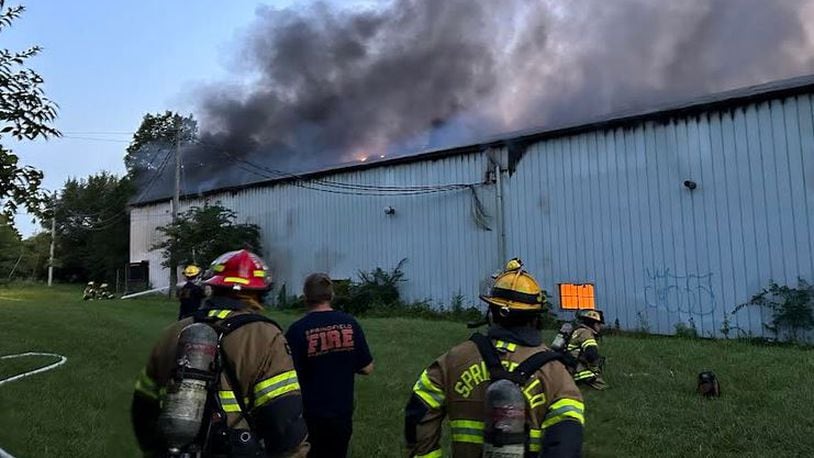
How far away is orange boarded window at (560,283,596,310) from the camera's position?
16141mm

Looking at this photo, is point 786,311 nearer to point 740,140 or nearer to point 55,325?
point 740,140

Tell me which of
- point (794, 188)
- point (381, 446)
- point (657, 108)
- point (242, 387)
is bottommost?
point (381, 446)

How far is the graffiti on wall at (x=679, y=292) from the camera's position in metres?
14.2

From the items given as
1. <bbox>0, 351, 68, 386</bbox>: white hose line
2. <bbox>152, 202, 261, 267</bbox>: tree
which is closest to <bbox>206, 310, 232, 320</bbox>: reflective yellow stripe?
<bbox>0, 351, 68, 386</bbox>: white hose line

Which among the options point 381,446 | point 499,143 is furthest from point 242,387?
point 499,143

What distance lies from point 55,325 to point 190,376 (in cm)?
1314

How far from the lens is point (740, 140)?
14.0 metres

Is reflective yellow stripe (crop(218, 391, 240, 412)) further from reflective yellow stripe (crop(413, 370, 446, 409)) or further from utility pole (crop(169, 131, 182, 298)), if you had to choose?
utility pole (crop(169, 131, 182, 298))

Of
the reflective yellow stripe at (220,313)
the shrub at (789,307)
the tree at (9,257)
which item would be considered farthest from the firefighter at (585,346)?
the tree at (9,257)

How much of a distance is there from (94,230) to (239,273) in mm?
50262

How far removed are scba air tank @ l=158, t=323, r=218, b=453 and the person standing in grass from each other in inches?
59.3

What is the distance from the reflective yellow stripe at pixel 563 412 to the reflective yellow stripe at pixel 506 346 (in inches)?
9.4

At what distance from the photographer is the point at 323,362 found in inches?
152

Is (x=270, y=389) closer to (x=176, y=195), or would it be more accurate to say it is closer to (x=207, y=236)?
(x=207, y=236)
